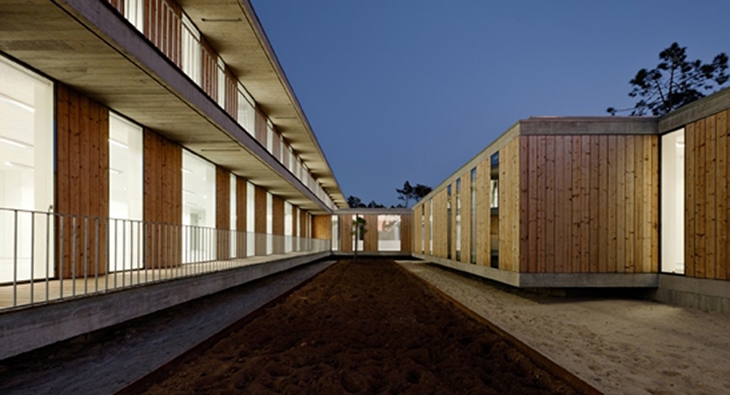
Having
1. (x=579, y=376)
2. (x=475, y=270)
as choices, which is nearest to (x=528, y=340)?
(x=579, y=376)

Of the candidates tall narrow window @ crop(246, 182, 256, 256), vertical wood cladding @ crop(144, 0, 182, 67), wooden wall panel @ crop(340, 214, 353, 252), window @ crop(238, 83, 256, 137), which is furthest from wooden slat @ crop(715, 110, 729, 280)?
wooden wall panel @ crop(340, 214, 353, 252)

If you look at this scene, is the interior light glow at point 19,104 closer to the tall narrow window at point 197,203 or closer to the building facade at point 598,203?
the tall narrow window at point 197,203

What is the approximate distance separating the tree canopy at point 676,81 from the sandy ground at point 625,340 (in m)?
25.6

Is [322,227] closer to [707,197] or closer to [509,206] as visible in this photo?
[509,206]

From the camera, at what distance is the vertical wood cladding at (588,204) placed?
32.8 ft

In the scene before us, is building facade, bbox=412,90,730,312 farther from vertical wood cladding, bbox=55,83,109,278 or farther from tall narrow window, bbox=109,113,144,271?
vertical wood cladding, bbox=55,83,109,278

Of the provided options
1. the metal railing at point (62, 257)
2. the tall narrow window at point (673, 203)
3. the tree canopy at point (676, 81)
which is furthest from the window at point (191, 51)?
the tree canopy at point (676, 81)

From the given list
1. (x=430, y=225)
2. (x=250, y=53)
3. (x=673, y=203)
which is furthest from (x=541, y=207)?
(x=430, y=225)

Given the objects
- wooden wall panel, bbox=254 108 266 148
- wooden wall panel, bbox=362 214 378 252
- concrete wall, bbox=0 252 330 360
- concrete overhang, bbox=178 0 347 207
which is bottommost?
wooden wall panel, bbox=362 214 378 252

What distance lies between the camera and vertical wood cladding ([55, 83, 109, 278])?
7270 mm

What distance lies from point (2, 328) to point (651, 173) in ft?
35.5

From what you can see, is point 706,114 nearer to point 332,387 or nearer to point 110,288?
point 332,387

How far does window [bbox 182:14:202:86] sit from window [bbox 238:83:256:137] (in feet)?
9.89

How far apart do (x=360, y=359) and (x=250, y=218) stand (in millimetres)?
13316
